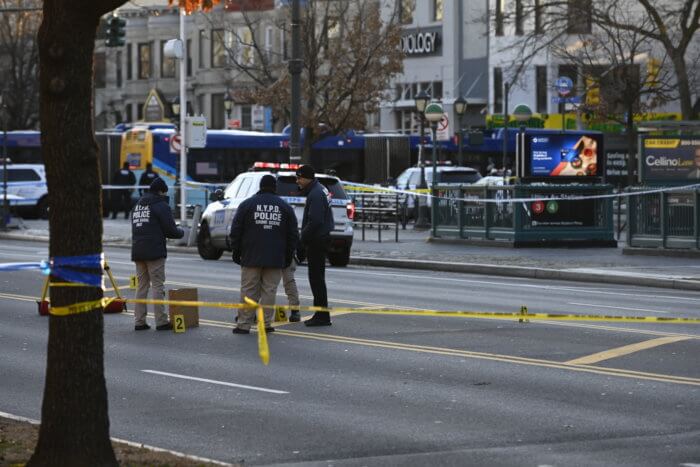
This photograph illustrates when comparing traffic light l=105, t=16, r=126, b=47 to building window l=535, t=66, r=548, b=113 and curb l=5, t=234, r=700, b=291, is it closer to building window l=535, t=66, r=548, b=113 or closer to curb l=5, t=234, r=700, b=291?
curb l=5, t=234, r=700, b=291

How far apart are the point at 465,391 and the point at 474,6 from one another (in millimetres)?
52801

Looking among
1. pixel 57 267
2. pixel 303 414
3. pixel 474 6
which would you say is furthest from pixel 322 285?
pixel 474 6

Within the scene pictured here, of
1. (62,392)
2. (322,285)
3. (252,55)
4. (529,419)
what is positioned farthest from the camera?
(252,55)

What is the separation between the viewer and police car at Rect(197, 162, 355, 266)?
2852cm

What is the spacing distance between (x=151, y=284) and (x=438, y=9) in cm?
4926

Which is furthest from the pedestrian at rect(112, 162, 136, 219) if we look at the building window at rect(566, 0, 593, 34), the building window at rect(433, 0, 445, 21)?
the building window at rect(433, 0, 445, 21)

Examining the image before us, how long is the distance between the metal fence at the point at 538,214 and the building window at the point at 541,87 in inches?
1131

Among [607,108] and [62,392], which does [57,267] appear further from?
[607,108]

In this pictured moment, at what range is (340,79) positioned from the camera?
173 ft

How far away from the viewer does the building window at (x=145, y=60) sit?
3132 inches

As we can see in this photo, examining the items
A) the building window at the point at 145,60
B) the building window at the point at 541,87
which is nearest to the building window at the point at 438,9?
the building window at the point at 541,87

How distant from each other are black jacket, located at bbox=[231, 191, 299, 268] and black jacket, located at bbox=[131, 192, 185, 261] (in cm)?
119

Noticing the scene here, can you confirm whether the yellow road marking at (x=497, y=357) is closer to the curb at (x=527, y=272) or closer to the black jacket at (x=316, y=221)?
the black jacket at (x=316, y=221)

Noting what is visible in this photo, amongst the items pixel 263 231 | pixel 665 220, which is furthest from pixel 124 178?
pixel 263 231
